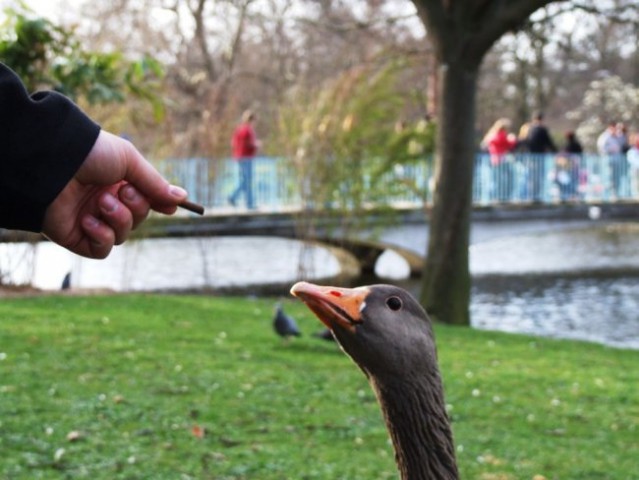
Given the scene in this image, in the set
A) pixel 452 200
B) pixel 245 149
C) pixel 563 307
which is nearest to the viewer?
pixel 452 200

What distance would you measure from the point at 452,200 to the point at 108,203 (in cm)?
1232

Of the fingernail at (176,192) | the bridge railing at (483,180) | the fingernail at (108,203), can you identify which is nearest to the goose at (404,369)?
the fingernail at (176,192)

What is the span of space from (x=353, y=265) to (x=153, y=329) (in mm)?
14964

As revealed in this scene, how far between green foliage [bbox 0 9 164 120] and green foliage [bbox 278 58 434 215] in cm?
566

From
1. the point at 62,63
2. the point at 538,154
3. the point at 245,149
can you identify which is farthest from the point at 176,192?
the point at 538,154

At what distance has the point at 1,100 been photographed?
2.40 meters

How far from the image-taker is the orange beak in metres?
2.89

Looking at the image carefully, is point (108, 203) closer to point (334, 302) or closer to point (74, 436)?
point (334, 302)

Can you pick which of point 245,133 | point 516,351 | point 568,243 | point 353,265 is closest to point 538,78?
point 568,243

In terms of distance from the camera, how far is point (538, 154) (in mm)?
28641

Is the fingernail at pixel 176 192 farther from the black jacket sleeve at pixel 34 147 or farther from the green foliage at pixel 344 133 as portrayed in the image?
the green foliage at pixel 344 133

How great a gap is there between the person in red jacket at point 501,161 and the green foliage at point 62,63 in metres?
15.5

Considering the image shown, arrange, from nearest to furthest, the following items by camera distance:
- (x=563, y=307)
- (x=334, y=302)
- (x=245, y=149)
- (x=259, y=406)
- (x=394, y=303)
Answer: (x=334, y=302) → (x=394, y=303) → (x=259, y=406) → (x=563, y=307) → (x=245, y=149)

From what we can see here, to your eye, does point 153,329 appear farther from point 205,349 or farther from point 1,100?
point 1,100
